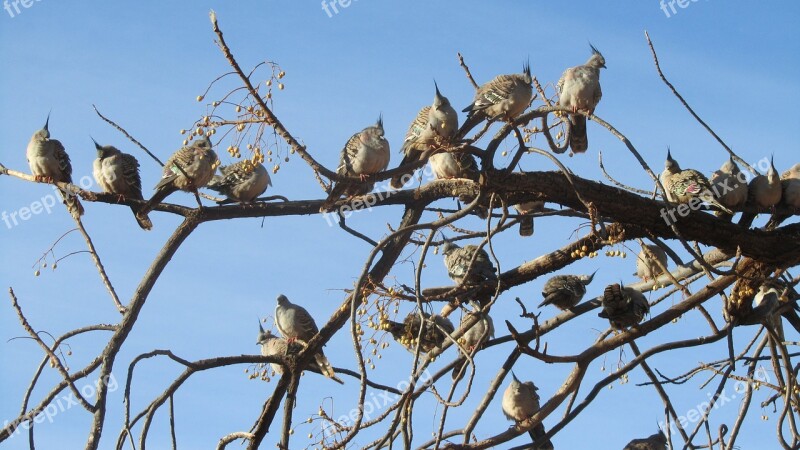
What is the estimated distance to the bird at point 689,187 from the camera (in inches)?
289

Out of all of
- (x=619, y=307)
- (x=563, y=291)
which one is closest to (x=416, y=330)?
(x=563, y=291)

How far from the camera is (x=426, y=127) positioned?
6996mm

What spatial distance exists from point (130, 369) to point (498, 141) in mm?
2281

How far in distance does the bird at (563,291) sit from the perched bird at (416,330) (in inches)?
30.7

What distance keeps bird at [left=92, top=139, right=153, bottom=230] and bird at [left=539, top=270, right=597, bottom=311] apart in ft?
10.8

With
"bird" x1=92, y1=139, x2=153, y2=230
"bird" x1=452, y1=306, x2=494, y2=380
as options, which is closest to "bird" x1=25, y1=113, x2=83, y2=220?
"bird" x1=92, y1=139, x2=153, y2=230

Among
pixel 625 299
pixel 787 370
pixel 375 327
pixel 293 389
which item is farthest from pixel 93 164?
pixel 787 370

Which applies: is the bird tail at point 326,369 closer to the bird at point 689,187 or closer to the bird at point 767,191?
the bird at point 689,187

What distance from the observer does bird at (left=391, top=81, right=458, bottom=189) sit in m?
6.79

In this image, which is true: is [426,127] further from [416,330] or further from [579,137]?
[416,330]

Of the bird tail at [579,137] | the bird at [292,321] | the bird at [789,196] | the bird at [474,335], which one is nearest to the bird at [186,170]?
the bird at [292,321]

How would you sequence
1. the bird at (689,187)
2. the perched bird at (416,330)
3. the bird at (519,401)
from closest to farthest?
the perched bird at (416,330), the bird at (689,187), the bird at (519,401)

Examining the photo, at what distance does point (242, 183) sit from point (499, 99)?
2036 millimetres

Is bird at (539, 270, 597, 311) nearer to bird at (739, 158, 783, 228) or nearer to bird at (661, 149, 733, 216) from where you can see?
bird at (661, 149, 733, 216)
